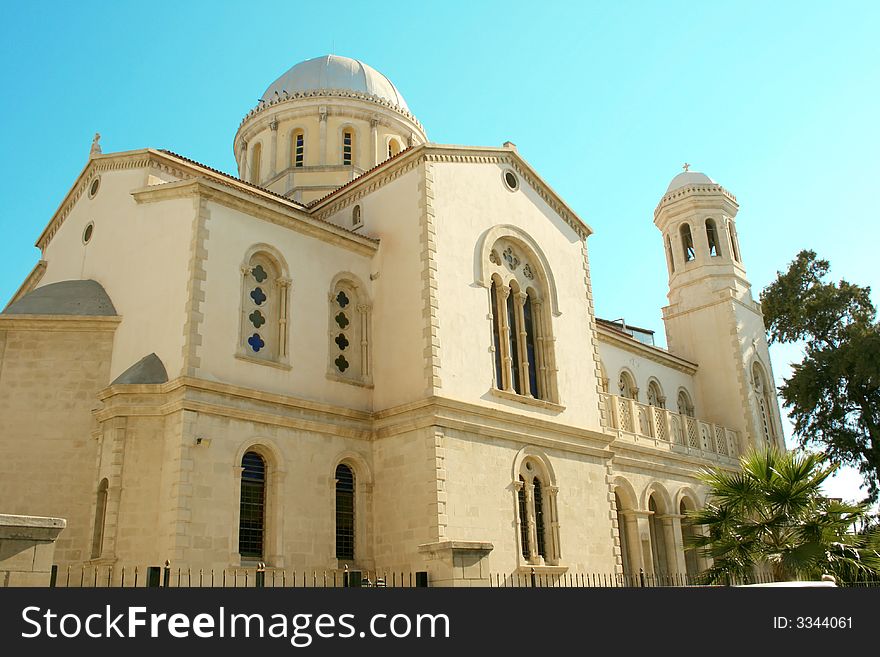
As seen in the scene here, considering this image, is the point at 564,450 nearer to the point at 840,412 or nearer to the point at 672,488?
the point at 672,488

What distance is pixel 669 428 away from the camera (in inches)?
→ 1027

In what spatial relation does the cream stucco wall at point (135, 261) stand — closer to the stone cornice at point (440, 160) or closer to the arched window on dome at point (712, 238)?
the stone cornice at point (440, 160)

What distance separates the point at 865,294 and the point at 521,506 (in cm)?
1796

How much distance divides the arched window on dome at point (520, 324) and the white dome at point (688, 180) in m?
14.8

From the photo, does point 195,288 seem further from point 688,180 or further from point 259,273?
point 688,180

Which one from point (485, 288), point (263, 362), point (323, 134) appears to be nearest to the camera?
point (263, 362)

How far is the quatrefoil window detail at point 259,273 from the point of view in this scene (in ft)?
56.2

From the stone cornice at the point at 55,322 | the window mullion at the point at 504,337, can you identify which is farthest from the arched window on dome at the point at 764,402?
the stone cornice at the point at 55,322

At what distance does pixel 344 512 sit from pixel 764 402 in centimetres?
1983

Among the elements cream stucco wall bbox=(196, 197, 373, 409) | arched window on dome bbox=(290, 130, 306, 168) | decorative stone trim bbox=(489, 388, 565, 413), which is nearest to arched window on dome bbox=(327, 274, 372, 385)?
cream stucco wall bbox=(196, 197, 373, 409)

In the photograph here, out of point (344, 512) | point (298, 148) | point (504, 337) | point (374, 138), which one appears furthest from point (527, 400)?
point (298, 148)

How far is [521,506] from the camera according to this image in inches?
721

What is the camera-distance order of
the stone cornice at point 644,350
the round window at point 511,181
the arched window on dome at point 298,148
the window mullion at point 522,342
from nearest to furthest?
the window mullion at point 522,342 < the round window at point 511,181 < the stone cornice at point 644,350 < the arched window on dome at point 298,148
